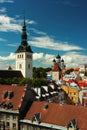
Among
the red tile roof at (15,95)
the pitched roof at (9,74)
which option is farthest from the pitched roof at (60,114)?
the pitched roof at (9,74)

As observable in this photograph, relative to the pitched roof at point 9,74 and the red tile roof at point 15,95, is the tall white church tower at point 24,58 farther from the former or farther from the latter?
the red tile roof at point 15,95

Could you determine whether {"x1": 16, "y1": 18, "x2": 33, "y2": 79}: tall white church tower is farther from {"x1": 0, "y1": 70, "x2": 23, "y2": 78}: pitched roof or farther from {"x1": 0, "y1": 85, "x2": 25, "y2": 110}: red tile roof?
{"x1": 0, "y1": 85, "x2": 25, "y2": 110}: red tile roof

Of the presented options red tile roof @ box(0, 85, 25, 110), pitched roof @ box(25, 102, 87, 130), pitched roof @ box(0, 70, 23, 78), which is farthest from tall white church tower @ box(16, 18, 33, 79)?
pitched roof @ box(25, 102, 87, 130)

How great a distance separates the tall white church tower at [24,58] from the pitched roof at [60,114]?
3821 inches

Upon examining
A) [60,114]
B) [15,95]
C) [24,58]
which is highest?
[24,58]

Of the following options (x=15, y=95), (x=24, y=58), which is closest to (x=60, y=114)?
(x=15, y=95)

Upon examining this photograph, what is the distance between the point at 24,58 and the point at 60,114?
104811 mm

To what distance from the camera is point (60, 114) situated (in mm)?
48250

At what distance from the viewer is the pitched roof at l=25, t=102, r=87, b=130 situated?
4532 centimetres

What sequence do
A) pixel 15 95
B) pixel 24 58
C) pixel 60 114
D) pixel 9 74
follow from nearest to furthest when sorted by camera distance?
pixel 60 114 → pixel 15 95 → pixel 9 74 → pixel 24 58

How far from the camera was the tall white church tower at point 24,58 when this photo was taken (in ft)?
489

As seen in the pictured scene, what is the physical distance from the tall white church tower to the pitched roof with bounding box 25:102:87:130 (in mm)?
97045

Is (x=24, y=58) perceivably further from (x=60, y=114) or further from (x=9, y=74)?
(x=60, y=114)

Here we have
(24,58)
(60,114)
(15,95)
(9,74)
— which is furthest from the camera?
(24,58)
